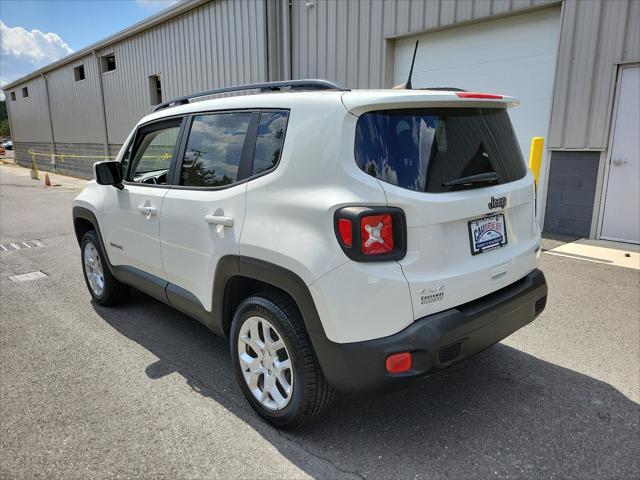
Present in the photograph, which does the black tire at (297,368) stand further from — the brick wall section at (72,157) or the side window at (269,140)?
the brick wall section at (72,157)

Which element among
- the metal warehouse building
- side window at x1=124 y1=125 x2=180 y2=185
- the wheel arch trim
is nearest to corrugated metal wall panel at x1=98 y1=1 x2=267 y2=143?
the metal warehouse building

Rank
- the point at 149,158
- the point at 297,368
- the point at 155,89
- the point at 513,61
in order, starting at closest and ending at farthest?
the point at 297,368 → the point at 149,158 → the point at 513,61 → the point at 155,89

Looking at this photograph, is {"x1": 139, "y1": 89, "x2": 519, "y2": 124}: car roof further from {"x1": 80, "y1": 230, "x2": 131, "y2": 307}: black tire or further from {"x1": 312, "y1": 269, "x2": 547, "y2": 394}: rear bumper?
{"x1": 80, "y1": 230, "x2": 131, "y2": 307}: black tire

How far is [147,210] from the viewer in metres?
3.46

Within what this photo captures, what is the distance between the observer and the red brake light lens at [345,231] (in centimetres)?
208

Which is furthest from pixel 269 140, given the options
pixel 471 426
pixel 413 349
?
pixel 471 426

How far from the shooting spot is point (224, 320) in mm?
2896

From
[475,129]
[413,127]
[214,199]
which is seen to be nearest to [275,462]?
[214,199]

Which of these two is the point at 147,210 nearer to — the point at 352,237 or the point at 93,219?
the point at 93,219

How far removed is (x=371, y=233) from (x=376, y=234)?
2 cm

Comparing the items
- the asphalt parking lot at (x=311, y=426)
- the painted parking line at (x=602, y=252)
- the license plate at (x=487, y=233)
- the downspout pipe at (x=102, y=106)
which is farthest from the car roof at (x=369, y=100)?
the downspout pipe at (x=102, y=106)

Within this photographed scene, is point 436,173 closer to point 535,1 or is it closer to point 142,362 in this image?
point 142,362

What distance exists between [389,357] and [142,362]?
7.05 feet

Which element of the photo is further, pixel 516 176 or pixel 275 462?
pixel 516 176
